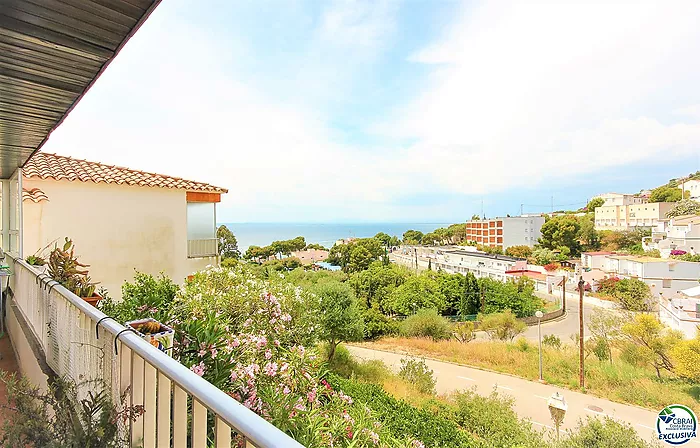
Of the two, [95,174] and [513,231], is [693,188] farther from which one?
[95,174]

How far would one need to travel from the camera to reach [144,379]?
907 mm

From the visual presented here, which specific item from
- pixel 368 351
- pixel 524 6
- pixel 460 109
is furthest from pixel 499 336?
pixel 524 6

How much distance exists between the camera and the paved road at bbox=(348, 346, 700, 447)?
8445 mm

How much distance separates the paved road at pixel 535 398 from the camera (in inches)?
332

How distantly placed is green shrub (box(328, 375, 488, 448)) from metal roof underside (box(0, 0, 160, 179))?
14.9 ft

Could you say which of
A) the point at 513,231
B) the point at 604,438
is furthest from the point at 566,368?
the point at 513,231

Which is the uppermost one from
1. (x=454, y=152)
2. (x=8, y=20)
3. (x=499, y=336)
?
(x=454, y=152)

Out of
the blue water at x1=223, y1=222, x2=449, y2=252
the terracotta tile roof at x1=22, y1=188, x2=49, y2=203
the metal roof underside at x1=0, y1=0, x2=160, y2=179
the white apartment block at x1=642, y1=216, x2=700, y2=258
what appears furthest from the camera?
the blue water at x1=223, y1=222, x2=449, y2=252

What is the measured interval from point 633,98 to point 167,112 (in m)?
35.1

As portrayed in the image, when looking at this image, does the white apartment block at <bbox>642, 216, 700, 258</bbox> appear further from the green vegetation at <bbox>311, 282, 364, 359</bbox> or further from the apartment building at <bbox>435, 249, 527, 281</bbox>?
the green vegetation at <bbox>311, 282, 364, 359</bbox>

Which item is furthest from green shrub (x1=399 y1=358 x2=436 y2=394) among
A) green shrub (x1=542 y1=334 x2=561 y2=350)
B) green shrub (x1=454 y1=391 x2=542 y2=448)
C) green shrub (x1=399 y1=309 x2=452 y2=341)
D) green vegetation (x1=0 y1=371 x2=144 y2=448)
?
green vegetation (x1=0 y1=371 x2=144 y2=448)

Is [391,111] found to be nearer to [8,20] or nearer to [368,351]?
[368,351]

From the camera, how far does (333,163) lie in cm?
2444

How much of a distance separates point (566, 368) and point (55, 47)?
1448 centimetres
